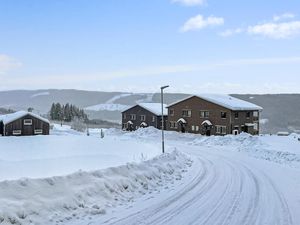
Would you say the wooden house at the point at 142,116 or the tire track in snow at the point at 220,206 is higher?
the wooden house at the point at 142,116

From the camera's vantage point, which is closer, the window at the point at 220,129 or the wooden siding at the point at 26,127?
the wooden siding at the point at 26,127

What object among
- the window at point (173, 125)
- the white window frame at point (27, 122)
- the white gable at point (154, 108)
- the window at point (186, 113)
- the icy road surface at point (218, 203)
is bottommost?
the icy road surface at point (218, 203)

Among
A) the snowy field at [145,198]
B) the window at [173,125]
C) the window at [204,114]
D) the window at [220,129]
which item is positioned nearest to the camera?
the snowy field at [145,198]

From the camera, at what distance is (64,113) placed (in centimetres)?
13375

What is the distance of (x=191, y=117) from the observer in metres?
73.6

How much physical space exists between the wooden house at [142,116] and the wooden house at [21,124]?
21260 mm

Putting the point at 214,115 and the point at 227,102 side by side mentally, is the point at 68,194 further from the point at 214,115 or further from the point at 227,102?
the point at 227,102

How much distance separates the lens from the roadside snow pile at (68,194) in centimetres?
1138

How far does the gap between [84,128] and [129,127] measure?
21424mm

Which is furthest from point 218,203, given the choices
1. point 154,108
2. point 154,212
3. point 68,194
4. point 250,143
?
point 154,108

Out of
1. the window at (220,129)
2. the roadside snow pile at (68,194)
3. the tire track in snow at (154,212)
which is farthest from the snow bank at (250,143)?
the roadside snow pile at (68,194)

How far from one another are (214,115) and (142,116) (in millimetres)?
20092

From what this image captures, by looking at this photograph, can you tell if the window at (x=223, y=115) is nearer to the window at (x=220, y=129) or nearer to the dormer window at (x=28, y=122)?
the window at (x=220, y=129)

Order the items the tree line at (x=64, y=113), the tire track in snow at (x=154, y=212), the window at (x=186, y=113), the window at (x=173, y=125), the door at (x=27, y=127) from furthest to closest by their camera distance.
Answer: the tree line at (x=64, y=113)
the window at (x=173, y=125)
the window at (x=186, y=113)
the door at (x=27, y=127)
the tire track in snow at (x=154, y=212)
